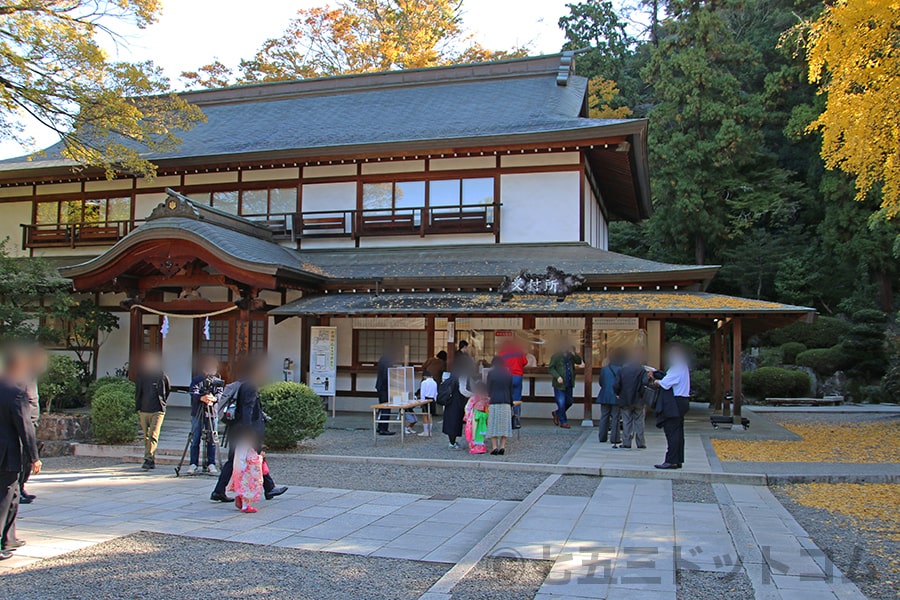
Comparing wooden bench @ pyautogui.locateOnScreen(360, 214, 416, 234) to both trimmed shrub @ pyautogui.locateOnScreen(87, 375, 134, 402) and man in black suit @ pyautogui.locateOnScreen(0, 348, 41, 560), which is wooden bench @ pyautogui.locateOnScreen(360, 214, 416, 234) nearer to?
trimmed shrub @ pyautogui.locateOnScreen(87, 375, 134, 402)

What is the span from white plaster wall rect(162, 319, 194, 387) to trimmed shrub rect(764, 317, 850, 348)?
69.4ft

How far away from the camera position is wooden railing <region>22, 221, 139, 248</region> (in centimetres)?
1923

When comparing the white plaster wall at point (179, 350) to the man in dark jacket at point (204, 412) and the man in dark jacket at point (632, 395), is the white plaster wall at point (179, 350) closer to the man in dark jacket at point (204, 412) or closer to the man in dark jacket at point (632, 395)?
the man in dark jacket at point (204, 412)

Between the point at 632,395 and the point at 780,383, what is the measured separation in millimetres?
13948

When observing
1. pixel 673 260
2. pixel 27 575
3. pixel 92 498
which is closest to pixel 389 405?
pixel 92 498

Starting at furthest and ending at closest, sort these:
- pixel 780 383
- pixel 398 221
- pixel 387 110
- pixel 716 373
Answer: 1. pixel 780 383
2. pixel 387 110
3. pixel 716 373
4. pixel 398 221

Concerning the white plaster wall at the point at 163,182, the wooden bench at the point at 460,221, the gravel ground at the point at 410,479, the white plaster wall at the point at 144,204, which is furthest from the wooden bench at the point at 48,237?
the gravel ground at the point at 410,479

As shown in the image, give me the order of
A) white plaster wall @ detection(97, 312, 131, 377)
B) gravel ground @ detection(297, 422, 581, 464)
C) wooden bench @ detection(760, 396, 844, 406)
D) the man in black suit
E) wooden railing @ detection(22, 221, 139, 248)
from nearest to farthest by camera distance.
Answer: the man in black suit
gravel ground @ detection(297, 422, 581, 464)
white plaster wall @ detection(97, 312, 131, 377)
wooden railing @ detection(22, 221, 139, 248)
wooden bench @ detection(760, 396, 844, 406)

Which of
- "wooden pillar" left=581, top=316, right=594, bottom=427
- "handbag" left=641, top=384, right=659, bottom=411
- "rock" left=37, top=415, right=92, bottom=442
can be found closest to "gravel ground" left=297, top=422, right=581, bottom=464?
"wooden pillar" left=581, top=316, right=594, bottom=427

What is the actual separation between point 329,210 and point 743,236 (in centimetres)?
2008

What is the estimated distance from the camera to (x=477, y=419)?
11.2m

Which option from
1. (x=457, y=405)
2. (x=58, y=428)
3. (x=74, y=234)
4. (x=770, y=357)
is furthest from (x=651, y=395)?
(x=770, y=357)

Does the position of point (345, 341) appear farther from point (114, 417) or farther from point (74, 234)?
point (74, 234)

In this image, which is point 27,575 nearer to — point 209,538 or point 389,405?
point 209,538
